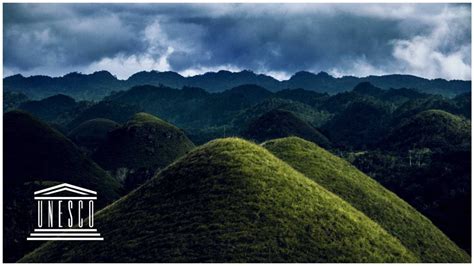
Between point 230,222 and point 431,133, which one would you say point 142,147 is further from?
point 230,222

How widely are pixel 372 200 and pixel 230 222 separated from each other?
1195 inches

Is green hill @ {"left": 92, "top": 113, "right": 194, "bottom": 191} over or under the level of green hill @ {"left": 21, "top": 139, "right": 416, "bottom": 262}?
over

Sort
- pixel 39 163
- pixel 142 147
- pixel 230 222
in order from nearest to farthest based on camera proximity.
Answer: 1. pixel 230 222
2. pixel 39 163
3. pixel 142 147

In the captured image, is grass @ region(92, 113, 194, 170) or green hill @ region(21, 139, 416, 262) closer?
green hill @ region(21, 139, 416, 262)

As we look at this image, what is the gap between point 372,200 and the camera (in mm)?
82438

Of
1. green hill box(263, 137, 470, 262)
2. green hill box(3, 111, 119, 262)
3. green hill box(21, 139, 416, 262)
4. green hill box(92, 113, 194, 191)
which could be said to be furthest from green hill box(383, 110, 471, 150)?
green hill box(21, 139, 416, 262)

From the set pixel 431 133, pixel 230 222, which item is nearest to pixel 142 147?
pixel 431 133

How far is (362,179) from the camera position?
299ft

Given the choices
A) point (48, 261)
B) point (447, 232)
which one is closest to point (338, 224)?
point (48, 261)

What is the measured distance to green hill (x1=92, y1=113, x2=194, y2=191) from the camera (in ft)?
542

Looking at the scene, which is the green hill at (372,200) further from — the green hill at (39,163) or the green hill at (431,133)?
the green hill at (431,133)

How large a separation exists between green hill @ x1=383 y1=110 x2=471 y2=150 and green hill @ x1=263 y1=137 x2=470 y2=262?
90.9 metres

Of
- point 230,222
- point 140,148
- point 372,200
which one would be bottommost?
point 372,200

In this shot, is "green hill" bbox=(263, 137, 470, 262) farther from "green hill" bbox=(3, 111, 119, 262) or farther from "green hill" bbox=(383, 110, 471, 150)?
"green hill" bbox=(383, 110, 471, 150)
